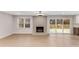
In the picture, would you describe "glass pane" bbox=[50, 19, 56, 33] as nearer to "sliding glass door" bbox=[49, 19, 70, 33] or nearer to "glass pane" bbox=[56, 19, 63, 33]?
"sliding glass door" bbox=[49, 19, 70, 33]

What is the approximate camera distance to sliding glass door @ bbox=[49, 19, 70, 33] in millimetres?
14648

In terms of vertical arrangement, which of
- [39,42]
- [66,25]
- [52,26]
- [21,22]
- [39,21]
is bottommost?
[39,42]

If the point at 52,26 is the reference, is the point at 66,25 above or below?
above

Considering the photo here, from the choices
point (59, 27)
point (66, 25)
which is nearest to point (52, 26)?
point (59, 27)

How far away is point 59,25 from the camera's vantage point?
14.9m

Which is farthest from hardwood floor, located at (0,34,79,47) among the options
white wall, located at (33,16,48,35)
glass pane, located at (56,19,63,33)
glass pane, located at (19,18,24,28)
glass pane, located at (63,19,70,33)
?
glass pane, located at (56,19,63,33)

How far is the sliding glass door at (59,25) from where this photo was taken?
48.1 feet

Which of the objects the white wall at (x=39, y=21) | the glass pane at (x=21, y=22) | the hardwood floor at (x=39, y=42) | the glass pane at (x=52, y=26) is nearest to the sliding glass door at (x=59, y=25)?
the glass pane at (x=52, y=26)

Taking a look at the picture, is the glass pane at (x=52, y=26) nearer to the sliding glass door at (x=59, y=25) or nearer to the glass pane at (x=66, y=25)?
the sliding glass door at (x=59, y=25)

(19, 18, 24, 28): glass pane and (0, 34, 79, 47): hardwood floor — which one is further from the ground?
(19, 18, 24, 28): glass pane

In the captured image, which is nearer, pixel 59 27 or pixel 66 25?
pixel 66 25

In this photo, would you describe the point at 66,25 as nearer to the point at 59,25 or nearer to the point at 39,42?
the point at 59,25

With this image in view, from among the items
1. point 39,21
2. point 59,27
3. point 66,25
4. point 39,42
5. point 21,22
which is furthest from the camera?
point 59,27
